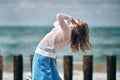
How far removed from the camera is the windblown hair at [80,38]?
5309 millimetres

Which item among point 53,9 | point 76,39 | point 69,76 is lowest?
point 69,76

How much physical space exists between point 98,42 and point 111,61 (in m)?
25.9

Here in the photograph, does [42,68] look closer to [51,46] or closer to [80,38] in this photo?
[51,46]

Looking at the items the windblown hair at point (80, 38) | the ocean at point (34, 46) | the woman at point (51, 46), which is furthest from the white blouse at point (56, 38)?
the ocean at point (34, 46)

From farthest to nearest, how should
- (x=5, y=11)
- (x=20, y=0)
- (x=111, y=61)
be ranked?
1. (x=5, y=11)
2. (x=20, y=0)
3. (x=111, y=61)

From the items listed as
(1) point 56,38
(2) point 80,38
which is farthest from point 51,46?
(2) point 80,38

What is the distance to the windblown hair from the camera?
531 cm

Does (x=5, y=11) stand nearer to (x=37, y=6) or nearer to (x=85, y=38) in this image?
(x=37, y=6)

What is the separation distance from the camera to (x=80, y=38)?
534cm

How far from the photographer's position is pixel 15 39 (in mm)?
36094

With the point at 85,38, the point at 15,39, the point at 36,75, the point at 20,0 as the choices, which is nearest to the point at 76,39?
the point at 85,38

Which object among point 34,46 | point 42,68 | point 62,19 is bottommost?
point 42,68

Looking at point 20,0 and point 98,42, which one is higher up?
point 20,0

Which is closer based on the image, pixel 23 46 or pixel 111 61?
pixel 111 61
